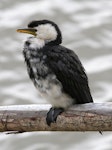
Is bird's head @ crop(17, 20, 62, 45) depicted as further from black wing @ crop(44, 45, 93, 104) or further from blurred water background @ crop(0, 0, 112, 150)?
blurred water background @ crop(0, 0, 112, 150)

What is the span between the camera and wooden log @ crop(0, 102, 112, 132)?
3740 millimetres

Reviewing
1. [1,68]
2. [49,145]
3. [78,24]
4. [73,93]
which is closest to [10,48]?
[1,68]

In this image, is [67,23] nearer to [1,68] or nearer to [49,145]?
[1,68]

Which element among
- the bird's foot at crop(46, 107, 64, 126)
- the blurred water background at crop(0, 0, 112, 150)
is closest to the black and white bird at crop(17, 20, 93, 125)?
the bird's foot at crop(46, 107, 64, 126)

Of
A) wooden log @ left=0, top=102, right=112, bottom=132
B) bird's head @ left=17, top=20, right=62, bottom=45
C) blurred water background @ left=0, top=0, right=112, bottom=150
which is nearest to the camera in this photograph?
wooden log @ left=0, top=102, right=112, bottom=132

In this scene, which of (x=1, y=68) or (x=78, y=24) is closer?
(x=1, y=68)

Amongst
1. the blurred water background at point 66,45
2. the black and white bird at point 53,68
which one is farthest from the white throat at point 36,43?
the blurred water background at point 66,45

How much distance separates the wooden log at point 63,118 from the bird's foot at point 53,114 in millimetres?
22

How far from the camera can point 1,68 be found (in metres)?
7.22

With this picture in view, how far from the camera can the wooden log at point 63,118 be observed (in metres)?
3.74

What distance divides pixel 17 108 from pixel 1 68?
3365 millimetres

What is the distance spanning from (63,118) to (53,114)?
0.18 ft

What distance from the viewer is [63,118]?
3.86 m

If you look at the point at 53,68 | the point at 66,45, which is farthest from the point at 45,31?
the point at 66,45
